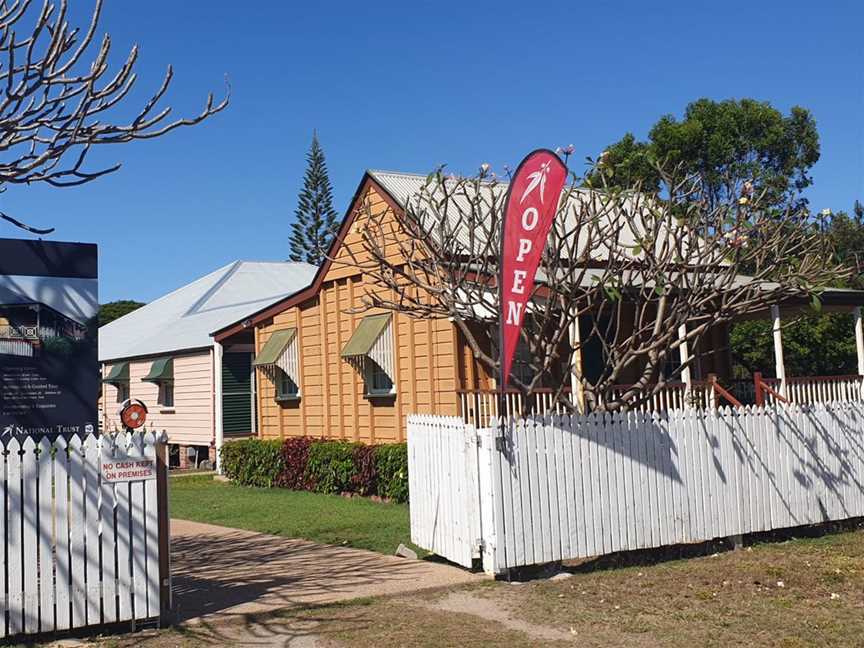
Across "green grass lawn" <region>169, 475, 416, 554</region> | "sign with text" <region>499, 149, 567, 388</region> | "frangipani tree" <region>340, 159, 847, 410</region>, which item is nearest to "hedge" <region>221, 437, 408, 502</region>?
"green grass lawn" <region>169, 475, 416, 554</region>

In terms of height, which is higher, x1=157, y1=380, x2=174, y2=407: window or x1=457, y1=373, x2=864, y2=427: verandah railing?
x1=157, y1=380, x2=174, y2=407: window

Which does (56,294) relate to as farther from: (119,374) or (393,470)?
(119,374)

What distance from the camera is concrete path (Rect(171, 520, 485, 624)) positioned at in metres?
8.41

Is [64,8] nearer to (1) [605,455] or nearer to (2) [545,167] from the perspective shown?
(2) [545,167]

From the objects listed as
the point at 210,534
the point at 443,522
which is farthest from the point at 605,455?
the point at 210,534

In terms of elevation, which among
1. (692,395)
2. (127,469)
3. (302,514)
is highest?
(692,395)

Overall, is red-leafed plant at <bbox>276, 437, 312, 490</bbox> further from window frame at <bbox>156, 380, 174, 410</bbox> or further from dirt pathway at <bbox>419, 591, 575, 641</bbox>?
dirt pathway at <bbox>419, 591, 575, 641</bbox>

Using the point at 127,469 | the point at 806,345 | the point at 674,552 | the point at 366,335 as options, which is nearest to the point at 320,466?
the point at 366,335

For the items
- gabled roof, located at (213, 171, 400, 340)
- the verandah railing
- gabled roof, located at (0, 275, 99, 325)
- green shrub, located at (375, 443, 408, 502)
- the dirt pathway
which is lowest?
the dirt pathway

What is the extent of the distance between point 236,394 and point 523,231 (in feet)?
61.9

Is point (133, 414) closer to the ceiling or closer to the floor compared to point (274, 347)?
closer to the floor

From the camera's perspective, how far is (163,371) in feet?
94.8

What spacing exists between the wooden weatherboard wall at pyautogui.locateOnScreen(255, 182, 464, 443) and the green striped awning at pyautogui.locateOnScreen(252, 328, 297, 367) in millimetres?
218

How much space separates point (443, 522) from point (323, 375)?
34.2 ft
